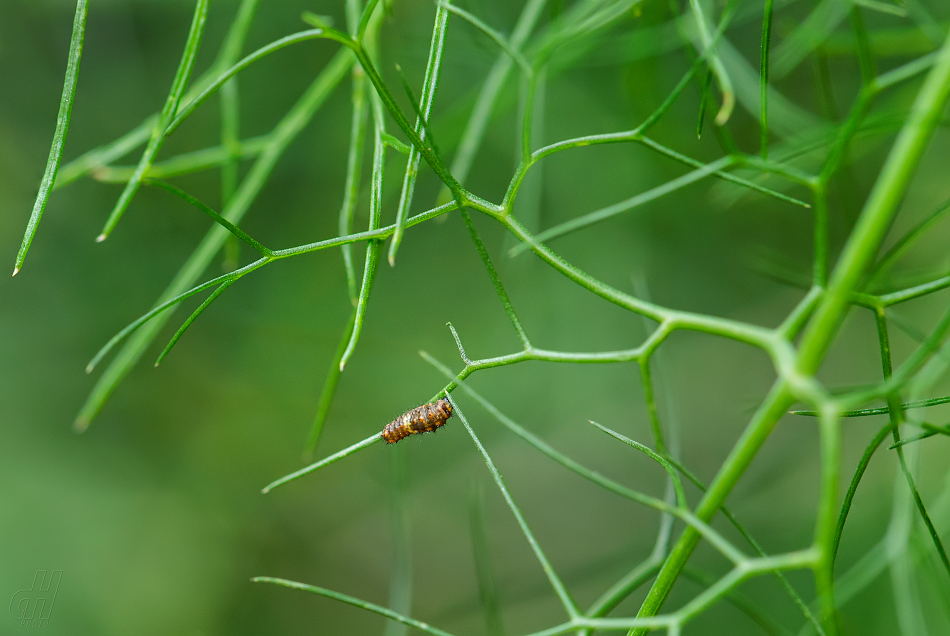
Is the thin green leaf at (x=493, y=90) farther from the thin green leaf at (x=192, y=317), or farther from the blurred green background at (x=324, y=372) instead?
the blurred green background at (x=324, y=372)

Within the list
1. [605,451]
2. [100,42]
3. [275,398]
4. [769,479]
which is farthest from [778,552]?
[100,42]

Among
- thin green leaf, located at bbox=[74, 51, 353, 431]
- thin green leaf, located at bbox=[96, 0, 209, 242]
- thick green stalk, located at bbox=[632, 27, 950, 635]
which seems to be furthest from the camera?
thin green leaf, located at bbox=[74, 51, 353, 431]

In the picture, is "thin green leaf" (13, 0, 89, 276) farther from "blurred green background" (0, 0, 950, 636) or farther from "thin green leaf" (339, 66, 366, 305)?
"blurred green background" (0, 0, 950, 636)
